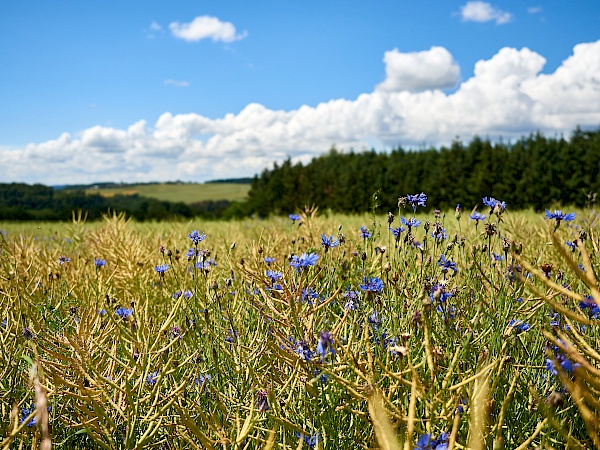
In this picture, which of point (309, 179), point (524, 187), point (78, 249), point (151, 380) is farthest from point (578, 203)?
point (151, 380)

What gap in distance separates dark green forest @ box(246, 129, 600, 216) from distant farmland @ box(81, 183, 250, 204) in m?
45.2

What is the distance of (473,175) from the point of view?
73.2 ft

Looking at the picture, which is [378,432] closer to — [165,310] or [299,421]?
[299,421]

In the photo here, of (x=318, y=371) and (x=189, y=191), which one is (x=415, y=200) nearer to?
(x=318, y=371)

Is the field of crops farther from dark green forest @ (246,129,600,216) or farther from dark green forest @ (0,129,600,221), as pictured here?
dark green forest @ (246,129,600,216)

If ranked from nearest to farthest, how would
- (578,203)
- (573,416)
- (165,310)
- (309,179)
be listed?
(573,416) < (165,310) < (578,203) < (309,179)

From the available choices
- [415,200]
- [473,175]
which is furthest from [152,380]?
[473,175]

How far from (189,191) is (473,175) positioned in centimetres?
6489

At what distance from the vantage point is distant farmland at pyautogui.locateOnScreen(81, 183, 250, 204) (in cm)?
7350

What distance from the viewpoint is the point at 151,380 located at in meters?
1.74

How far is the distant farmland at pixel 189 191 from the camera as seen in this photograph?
73.5 metres

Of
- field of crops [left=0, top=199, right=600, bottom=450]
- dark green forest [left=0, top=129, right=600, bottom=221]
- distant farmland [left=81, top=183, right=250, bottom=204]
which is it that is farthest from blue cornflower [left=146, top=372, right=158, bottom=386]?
distant farmland [left=81, top=183, right=250, bottom=204]

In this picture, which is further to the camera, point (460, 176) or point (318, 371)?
point (460, 176)

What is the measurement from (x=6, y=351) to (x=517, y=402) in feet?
6.37
